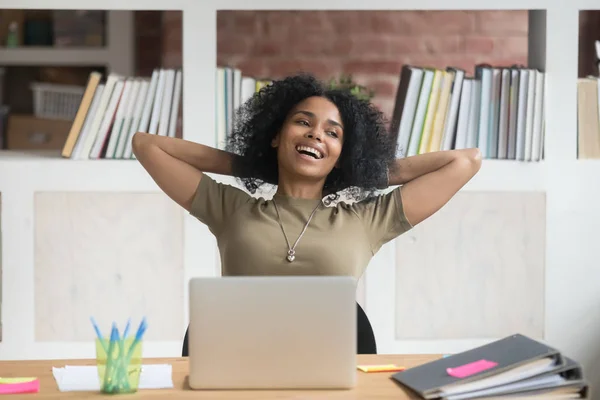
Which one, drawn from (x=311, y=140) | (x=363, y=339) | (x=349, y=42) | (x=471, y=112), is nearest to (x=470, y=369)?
(x=363, y=339)

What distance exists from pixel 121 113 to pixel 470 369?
6.04 ft

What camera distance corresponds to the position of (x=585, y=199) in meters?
3.27

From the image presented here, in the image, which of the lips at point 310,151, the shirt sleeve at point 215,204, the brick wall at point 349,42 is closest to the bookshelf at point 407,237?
the shirt sleeve at point 215,204

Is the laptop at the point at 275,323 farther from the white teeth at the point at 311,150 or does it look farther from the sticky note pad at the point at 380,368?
the white teeth at the point at 311,150

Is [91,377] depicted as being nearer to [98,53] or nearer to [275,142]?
[275,142]

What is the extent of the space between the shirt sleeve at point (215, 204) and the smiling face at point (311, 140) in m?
0.15

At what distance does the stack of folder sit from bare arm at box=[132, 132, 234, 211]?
89 cm

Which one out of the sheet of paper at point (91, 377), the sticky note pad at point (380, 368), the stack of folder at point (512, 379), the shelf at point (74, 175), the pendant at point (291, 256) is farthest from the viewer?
the shelf at point (74, 175)

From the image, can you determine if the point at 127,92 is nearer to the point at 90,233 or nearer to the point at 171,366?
the point at 90,233

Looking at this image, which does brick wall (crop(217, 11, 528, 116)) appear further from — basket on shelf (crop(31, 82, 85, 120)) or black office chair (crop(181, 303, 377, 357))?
black office chair (crop(181, 303, 377, 357))

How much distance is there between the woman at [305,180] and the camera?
2.32 m

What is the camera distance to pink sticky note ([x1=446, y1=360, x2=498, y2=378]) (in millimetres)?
1745

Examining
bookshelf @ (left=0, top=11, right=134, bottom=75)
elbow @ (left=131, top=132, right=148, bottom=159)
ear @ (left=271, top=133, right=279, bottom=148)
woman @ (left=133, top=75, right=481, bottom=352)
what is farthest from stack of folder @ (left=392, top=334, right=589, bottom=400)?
bookshelf @ (left=0, top=11, right=134, bottom=75)

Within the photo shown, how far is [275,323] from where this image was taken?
1744 mm
